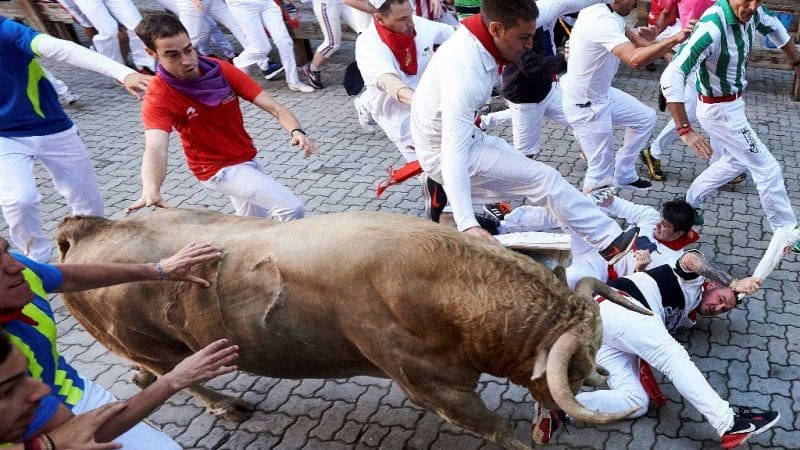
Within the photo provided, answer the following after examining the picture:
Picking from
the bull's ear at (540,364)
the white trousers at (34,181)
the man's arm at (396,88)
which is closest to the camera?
the bull's ear at (540,364)

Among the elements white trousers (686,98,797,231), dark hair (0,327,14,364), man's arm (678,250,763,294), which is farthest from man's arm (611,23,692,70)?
dark hair (0,327,14,364)

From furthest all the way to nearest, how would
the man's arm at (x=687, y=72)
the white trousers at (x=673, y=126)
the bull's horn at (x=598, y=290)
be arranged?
the white trousers at (x=673, y=126), the man's arm at (x=687, y=72), the bull's horn at (x=598, y=290)

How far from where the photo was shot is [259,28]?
9.85 metres

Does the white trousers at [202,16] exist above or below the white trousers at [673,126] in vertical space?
above

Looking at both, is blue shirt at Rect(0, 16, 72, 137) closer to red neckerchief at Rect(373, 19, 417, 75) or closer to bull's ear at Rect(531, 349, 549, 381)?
red neckerchief at Rect(373, 19, 417, 75)

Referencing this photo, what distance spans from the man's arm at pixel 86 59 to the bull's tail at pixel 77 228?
1.11 meters

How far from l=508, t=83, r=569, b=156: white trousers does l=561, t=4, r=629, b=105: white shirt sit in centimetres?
30

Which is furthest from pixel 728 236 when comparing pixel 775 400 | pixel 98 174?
pixel 98 174

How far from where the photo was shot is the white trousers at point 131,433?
290cm

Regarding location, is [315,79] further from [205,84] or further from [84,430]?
[84,430]

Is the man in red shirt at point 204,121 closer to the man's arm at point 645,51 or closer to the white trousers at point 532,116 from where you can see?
the white trousers at point 532,116

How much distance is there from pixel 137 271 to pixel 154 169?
1.36 metres

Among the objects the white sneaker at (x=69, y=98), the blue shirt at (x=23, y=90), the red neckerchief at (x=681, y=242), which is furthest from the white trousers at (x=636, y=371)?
the white sneaker at (x=69, y=98)

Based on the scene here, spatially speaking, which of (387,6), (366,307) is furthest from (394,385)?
(387,6)
